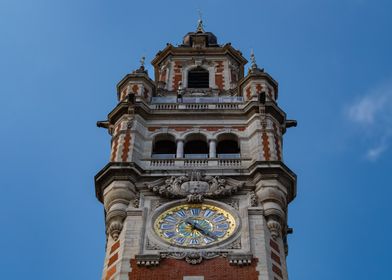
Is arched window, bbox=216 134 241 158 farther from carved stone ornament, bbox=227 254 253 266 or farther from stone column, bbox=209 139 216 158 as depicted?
carved stone ornament, bbox=227 254 253 266

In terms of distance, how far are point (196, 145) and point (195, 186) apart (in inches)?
166

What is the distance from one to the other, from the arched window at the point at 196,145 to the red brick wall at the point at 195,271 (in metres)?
7.60

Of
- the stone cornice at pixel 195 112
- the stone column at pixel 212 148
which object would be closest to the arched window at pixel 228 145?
the stone column at pixel 212 148

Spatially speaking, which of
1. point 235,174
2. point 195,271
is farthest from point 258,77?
point 195,271

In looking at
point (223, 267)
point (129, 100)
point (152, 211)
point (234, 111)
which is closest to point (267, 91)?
point (234, 111)

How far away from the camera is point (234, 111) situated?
34.8 meters

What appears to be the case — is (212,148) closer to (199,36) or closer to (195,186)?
(195,186)

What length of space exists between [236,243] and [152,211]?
10.5ft

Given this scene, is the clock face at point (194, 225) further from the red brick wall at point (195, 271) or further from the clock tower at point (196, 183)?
the red brick wall at point (195, 271)

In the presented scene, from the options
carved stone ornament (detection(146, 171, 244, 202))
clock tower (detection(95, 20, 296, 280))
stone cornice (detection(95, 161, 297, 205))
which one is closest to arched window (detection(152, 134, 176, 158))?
clock tower (detection(95, 20, 296, 280))

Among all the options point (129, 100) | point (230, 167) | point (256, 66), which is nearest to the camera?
point (230, 167)

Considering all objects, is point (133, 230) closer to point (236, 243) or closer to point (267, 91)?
point (236, 243)

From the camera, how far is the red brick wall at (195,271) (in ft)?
85.8

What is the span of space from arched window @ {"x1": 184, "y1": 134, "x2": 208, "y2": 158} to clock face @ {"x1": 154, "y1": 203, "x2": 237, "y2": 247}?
14.9ft
